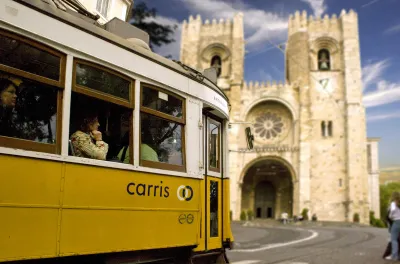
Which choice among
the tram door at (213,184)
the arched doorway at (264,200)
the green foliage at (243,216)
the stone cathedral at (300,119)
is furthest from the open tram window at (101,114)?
the arched doorway at (264,200)

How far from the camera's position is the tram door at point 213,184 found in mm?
5137

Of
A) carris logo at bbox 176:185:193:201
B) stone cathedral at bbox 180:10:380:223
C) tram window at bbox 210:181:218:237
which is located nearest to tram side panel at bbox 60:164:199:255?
carris logo at bbox 176:185:193:201

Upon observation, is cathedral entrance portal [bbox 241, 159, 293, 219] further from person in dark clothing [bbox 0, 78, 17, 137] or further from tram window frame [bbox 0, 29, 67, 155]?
person in dark clothing [bbox 0, 78, 17, 137]

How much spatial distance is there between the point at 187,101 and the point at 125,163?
1.22 meters

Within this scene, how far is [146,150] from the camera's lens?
4184mm

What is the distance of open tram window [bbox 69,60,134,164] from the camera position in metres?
3.60

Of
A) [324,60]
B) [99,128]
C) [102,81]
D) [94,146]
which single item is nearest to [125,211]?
[94,146]

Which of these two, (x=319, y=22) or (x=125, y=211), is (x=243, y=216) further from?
(x=125, y=211)

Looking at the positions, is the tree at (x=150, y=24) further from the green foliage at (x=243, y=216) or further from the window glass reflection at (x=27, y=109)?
the window glass reflection at (x=27, y=109)

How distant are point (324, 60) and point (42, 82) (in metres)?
40.9

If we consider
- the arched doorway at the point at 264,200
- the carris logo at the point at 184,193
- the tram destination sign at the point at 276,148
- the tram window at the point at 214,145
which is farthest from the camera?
the arched doorway at the point at 264,200

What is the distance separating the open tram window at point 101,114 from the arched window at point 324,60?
129 ft

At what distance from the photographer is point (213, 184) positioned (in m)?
5.34

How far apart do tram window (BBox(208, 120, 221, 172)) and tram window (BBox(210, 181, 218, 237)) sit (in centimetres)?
23
